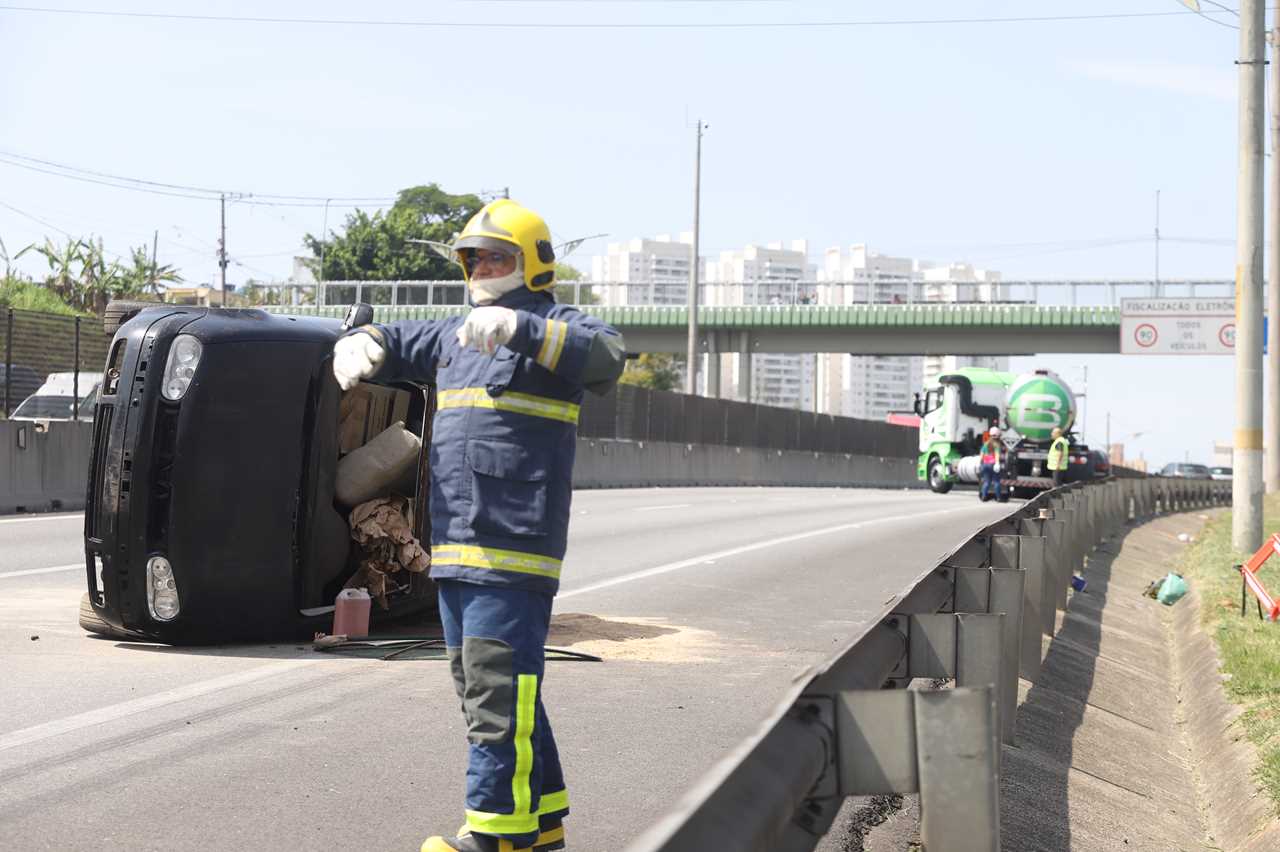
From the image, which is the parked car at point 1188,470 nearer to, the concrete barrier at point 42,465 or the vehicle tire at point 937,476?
the vehicle tire at point 937,476

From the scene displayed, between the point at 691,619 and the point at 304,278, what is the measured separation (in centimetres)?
12786

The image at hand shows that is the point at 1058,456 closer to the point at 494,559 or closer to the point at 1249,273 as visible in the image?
the point at 1249,273

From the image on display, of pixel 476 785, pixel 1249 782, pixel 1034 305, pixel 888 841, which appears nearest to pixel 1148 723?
pixel 1249 782

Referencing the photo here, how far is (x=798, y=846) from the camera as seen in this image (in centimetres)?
348

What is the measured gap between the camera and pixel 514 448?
507 cm

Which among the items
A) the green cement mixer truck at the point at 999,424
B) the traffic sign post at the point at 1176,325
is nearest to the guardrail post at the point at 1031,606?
the green cement mixer truck at the point at 999,424

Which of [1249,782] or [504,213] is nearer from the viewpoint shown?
[504,213]

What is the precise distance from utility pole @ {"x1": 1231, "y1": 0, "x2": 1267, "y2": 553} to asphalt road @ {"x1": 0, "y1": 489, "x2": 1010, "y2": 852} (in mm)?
8928

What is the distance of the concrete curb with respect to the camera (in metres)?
7.12

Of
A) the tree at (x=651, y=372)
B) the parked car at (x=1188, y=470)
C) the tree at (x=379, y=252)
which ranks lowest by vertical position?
the parked car at (x=1188, y=470)

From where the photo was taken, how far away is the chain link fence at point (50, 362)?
25703 millimetres

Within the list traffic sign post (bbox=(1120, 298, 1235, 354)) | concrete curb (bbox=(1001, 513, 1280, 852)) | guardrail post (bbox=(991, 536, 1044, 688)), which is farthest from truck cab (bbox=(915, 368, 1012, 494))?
guardrail post (bbox=(991, 536, 1044, 688))

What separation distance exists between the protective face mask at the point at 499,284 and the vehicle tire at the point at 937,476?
1665 inches

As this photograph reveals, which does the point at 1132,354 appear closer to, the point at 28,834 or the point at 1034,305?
the point at 1034,305
